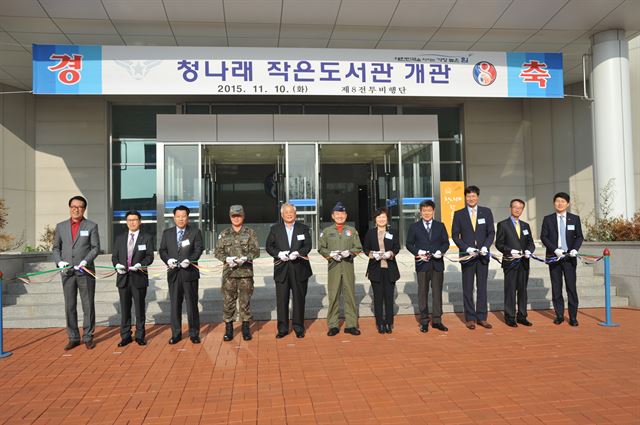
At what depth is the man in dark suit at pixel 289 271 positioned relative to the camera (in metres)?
6.03

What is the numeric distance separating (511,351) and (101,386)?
424cm

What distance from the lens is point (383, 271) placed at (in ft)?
20.2

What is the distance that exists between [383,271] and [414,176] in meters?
6.64

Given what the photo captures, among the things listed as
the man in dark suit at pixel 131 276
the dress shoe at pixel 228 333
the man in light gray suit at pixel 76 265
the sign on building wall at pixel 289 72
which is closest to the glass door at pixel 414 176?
the sign on building wall at pixel 289 72

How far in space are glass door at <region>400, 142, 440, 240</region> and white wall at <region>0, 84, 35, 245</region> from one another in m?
9.72

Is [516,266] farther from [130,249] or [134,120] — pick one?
[134,120]

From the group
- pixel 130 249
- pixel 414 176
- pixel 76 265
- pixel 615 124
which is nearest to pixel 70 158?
pixel 76 265

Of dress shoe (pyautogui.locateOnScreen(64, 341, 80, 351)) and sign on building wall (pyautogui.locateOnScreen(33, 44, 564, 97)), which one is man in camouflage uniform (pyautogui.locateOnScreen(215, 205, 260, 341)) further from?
sign on building wall (pyautogui.locateOnScreen(33, 44, 564, 97))

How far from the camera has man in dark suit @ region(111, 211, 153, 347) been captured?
576cm

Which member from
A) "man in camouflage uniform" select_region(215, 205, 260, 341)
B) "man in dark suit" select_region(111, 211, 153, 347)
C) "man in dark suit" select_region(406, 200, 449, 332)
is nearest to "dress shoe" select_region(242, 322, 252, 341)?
"man in camouflage uniform" select_region(215, 205, 260, 341)

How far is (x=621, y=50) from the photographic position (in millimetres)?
9523

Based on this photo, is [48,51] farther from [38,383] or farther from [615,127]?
→ [615,127]

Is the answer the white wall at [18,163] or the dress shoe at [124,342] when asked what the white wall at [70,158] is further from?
the dress shoe at [124,342]

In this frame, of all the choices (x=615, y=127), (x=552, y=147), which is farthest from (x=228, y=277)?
(x=552, y=147)
